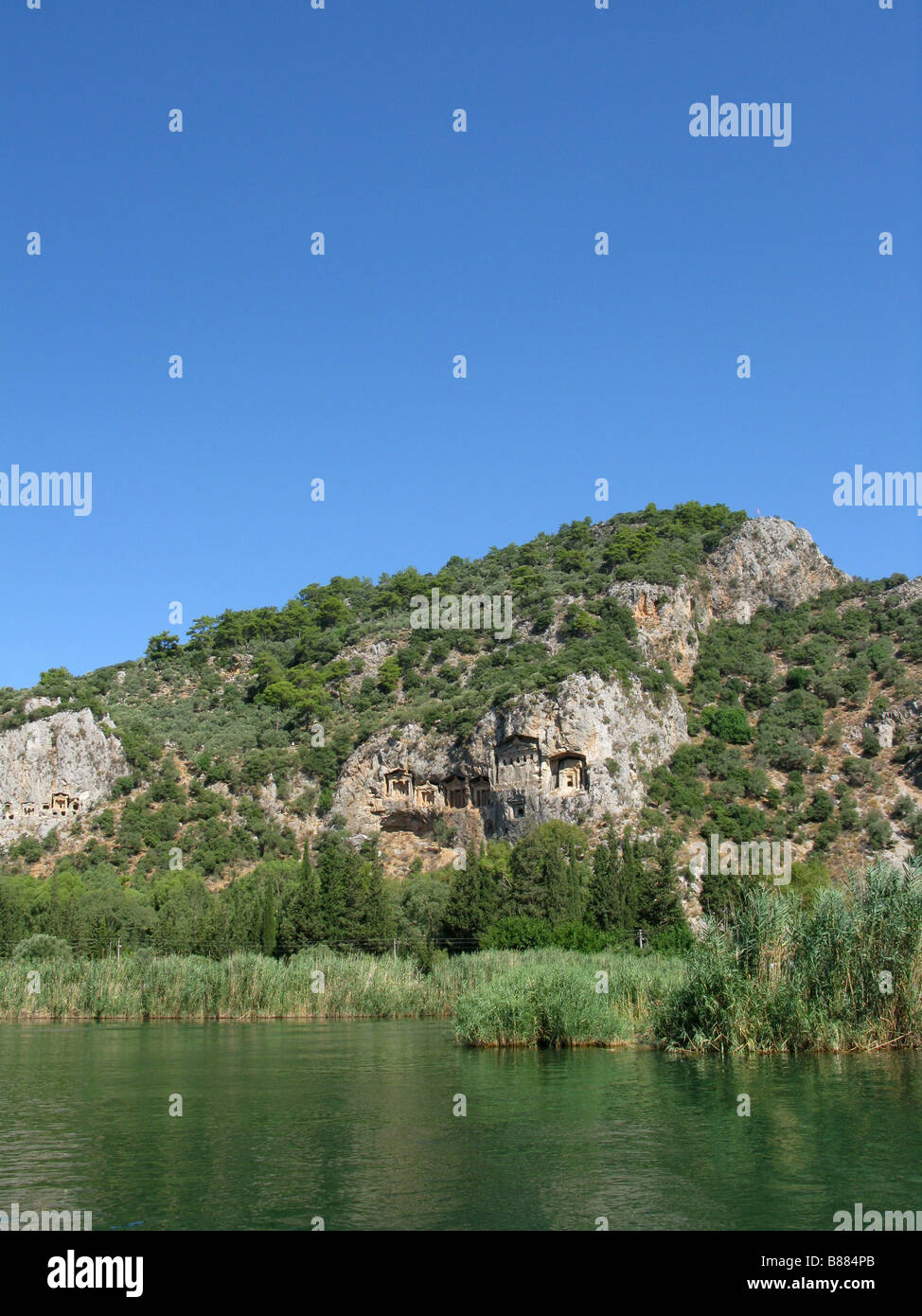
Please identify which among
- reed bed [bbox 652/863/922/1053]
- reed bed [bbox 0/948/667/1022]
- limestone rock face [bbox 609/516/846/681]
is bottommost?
reed bed [bbox 0/948/667/1022]

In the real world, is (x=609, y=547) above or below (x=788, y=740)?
above

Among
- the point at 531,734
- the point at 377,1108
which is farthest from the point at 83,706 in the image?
the point at 377,1108

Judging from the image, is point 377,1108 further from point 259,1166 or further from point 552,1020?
point 552,1020

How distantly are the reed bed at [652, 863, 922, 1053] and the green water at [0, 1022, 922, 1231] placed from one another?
709 mm

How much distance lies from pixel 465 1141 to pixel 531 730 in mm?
72641

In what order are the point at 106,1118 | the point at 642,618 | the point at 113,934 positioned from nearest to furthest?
the point at 106,1118
the point at 113,934
the point at 642,618

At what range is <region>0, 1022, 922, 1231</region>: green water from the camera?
Answer: 12633mm

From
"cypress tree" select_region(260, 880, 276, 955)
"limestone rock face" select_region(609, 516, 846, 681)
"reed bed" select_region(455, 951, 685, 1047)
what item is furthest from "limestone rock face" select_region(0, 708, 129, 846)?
"reed bed" select_region(455, 951, 685, 1047)

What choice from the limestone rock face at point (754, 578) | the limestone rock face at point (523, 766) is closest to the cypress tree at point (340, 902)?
the limestone rock face at point (523, 766)

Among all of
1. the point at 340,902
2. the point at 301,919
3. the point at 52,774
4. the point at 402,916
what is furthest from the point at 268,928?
the point at 52,774

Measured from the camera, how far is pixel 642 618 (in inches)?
4092

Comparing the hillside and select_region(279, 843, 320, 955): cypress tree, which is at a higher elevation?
the hillside

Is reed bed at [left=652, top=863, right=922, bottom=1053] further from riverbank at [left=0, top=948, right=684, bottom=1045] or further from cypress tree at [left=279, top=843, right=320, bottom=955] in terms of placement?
cypress tree at [left=279, top=843, right=320, bottom=955]
